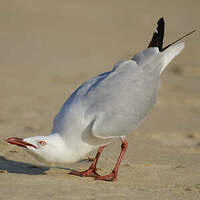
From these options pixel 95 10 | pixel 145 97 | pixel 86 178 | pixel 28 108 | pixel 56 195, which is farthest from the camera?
pixel 95 10

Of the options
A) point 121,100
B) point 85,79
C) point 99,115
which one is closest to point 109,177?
point 99,115

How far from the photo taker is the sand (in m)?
5.25

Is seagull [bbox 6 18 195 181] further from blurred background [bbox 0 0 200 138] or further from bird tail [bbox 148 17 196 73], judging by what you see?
blurred background [bbox 0 0 200 138]

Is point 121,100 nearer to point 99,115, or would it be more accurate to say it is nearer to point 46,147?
point 99,115

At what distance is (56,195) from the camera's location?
469 cm

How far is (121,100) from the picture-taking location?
562 centimetres

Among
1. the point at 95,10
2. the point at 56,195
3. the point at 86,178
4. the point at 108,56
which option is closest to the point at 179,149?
the point at 86,178

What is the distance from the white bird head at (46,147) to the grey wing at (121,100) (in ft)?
1.22

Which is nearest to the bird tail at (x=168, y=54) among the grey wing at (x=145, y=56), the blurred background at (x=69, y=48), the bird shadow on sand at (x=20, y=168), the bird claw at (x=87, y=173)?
the grey wing at (x=145, y=56)

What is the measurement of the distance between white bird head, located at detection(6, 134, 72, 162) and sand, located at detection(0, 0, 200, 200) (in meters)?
0.27

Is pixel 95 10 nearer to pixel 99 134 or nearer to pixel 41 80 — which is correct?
pixel 41 80

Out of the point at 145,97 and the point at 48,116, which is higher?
the point at 145,97

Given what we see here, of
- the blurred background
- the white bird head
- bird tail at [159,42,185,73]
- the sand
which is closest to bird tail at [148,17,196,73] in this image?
bird tail at [159,42,185,73]

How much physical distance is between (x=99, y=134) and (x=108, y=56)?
11684 mm
